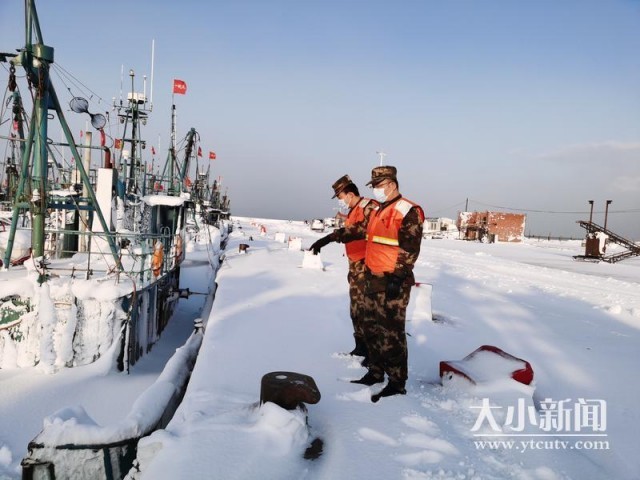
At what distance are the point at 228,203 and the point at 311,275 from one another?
229 feet

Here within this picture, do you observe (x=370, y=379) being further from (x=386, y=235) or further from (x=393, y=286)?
(x=386, y=235)

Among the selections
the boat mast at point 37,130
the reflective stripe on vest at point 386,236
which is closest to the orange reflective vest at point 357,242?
the reflective stripe on vest at point 386,236

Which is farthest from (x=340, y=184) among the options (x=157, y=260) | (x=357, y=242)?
(x=157, y=260)

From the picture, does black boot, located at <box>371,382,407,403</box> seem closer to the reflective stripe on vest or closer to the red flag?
the reflective stripe on vest

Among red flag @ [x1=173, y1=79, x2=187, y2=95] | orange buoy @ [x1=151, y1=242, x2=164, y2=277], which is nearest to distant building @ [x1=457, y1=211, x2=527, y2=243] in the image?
red flag @ [x1=173, y1=79, x2=187, y2=95]

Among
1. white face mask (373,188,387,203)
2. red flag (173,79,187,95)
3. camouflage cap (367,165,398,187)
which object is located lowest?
white face mask (373,188,387,203)

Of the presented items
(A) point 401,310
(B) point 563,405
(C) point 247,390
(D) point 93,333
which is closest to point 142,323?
(D) point 93,333

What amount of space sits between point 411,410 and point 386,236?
138 centimetres

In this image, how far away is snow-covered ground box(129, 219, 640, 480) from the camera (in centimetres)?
240

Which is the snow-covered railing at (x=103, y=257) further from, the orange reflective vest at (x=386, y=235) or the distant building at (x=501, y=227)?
the distant building at (x=501, y=227)

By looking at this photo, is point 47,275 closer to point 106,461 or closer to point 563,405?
point 106,461

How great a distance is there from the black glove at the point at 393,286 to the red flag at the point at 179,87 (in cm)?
2115

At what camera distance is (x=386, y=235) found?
3.31 meters

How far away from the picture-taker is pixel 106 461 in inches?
104
